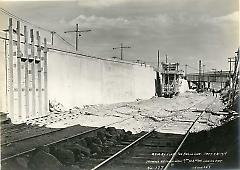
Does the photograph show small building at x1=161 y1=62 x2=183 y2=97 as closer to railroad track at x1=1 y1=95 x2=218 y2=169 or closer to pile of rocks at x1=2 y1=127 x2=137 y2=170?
railroad track at x1=1 y1=95 x2=218 y2=169

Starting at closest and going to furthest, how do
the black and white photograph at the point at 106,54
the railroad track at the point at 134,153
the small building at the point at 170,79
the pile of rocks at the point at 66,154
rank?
1. the pile of rocks at the point at 66,154
2. the black and white photograph at the point at 106,54
3. the railroad track at the point at 134,153
4. the small building at the point at 170,79

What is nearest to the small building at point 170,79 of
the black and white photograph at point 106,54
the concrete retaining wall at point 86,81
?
the concrete retaining wall at point 86,81

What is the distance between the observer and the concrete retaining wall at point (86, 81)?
24.7 feet

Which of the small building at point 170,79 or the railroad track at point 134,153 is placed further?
the small building at point 170,79

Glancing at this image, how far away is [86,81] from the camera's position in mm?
8602

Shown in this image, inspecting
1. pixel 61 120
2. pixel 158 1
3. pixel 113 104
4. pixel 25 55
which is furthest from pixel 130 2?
pixel 113 104

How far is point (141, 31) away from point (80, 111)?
Answer: 13.7 feet

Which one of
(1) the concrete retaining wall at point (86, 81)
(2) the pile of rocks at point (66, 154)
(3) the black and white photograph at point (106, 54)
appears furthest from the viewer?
(1) the concrete retaining wall at point (86, 81)

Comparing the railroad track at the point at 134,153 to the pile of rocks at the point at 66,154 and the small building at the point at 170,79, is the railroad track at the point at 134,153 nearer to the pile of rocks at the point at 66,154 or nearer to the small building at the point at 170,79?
the pile of rocks at the point at 66,154

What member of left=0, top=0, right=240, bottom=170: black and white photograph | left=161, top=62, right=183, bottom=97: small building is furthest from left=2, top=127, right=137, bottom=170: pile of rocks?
left=161, top=62, right=183, bottom=97: small building

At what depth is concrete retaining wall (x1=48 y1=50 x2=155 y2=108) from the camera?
297 inches

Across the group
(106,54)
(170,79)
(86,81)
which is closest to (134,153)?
(106,54)

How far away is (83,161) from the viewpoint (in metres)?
3.68

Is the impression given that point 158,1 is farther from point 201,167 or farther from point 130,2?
point 201,167
